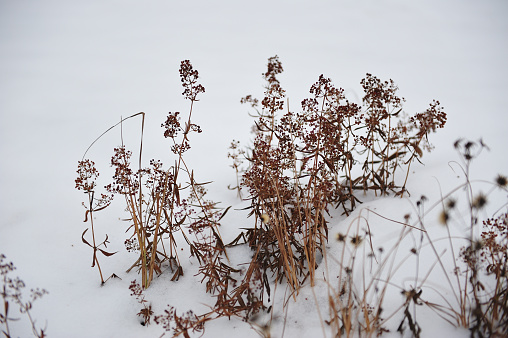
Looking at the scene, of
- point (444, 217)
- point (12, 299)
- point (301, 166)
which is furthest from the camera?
point (301, 166)

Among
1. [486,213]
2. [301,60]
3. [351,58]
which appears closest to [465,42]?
[351,58]

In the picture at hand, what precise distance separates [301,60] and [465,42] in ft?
6.75

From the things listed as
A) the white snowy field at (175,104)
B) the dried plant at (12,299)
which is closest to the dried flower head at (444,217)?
the white snowy field at (175,104)

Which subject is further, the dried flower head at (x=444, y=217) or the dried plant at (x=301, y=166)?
the dried plant at (x=301, y=166)

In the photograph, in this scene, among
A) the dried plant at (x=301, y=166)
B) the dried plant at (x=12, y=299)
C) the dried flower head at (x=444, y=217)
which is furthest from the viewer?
the dried plant at (x=301, y=166)

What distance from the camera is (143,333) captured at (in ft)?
4.96

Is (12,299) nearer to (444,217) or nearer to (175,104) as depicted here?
(444,217)

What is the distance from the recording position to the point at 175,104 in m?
3.40

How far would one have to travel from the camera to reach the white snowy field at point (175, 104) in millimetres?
1645

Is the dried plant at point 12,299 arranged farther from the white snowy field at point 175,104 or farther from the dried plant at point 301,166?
the dried plant at point 301,166

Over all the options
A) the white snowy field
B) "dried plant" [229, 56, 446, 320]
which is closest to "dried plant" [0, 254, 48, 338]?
the white snowy field

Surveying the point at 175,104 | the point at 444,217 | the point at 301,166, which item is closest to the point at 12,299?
the point at 301,166

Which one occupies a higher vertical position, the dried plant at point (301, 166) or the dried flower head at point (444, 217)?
the dried plant at point (301, 166)

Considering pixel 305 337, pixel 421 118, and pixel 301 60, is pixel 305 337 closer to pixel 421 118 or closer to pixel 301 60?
pixel 421 118
